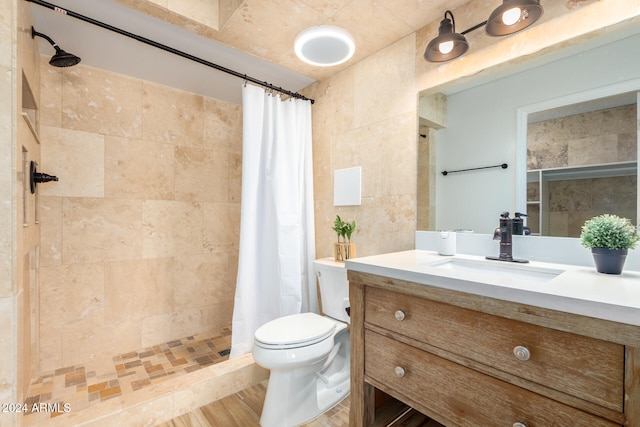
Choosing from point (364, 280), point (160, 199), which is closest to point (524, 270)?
point (364, 280)

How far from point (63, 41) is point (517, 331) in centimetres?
263

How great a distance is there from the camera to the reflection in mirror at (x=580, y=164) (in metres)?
1.09

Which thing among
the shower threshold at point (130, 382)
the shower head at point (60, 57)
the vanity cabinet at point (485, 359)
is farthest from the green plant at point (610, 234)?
the shower head at point (60, 57)

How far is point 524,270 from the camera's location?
1.14 meters

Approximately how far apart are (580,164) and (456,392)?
102 centimetres

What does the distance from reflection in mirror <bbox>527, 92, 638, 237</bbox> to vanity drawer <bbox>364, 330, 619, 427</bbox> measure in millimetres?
769

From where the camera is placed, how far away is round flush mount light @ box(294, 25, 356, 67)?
1593 mm

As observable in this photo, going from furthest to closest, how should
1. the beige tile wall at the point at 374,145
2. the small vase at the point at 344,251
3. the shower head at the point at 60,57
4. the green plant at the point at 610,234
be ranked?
the small vase at the point at 344,251, the beige tile wall at the point at 374,145, the shower head at the point at 60,57, the green plant at the point at 610,234

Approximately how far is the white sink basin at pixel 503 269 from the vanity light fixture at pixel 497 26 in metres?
0.96

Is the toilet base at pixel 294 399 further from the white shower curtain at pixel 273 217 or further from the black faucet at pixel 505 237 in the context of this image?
the black faucet at pixel 505 237

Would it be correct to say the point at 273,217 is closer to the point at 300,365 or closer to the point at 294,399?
the point at 300,365

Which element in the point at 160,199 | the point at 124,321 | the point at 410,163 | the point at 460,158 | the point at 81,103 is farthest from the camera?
the point at 160,199

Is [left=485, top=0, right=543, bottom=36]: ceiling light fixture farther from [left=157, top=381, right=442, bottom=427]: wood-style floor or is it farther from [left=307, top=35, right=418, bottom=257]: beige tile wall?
[left=157, top=381, right=442, bottom=427]: wood-style floor

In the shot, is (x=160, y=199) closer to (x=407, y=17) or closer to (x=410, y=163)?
(x=410, y=163)
